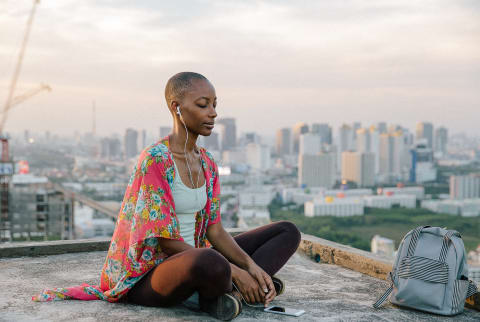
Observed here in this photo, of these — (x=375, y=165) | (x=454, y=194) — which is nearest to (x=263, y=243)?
(x=454, y=194)

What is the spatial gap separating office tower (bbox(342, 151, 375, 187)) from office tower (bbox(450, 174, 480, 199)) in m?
13.2

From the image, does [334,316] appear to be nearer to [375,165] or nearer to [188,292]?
[188,292]

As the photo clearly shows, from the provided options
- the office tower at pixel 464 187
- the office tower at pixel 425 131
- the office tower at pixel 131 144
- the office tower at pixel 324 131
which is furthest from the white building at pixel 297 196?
the office tower at pixel 425 131

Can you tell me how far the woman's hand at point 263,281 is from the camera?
208 centimetres

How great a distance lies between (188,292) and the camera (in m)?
2.01

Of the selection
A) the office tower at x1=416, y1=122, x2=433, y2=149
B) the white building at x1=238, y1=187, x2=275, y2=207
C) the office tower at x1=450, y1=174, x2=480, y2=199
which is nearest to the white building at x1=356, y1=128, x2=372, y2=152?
the office tower at x1=416, y1=122, x2=433, y2=149

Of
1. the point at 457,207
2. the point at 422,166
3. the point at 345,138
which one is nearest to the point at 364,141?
the point at 345,138

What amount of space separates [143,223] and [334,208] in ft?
158

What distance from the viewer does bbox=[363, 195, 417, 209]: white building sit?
173 feet

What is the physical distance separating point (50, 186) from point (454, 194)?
45.1m

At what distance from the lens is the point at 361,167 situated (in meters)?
78.8

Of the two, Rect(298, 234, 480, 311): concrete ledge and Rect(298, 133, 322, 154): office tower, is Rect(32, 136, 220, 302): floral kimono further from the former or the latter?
Rect(298, 133, 322, 154): office tower

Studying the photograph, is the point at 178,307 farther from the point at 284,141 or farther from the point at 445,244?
the point at 284,141

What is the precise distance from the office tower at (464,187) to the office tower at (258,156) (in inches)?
1200
